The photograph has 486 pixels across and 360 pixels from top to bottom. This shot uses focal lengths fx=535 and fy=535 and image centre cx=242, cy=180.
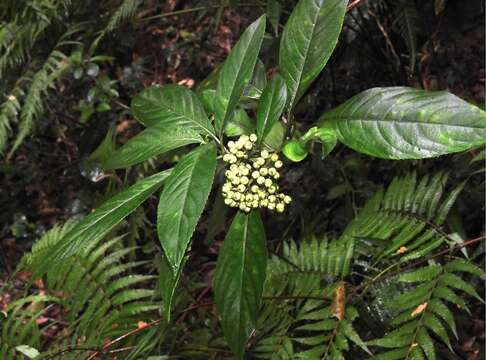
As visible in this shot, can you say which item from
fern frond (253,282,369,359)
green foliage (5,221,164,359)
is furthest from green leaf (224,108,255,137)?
green foliage (5,221,164,359)

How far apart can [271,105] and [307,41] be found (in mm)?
125

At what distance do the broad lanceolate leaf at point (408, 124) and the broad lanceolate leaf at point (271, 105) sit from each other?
89mm

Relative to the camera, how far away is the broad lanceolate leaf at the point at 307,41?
2.82ft

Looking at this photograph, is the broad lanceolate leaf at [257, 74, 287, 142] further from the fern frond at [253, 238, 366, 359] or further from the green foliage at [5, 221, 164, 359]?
the green foliage at [5, 221, 164, 359]

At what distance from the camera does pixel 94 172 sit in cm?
241

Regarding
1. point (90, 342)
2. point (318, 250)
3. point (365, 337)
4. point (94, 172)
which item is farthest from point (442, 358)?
point (94, 172)

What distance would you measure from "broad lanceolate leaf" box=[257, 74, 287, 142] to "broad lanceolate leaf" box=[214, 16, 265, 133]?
0.04 m

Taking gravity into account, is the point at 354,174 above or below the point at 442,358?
above

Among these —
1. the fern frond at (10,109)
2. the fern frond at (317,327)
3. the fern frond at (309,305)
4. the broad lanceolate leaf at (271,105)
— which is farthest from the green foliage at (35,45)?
the broad lanceolate leaf at (271,105)

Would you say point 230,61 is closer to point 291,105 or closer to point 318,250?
point 291,105

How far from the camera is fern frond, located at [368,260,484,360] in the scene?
123 centimetres

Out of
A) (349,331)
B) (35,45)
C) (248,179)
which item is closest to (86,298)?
(349,331)

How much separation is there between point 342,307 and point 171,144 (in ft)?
2.20

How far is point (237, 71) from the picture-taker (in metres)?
0.90
